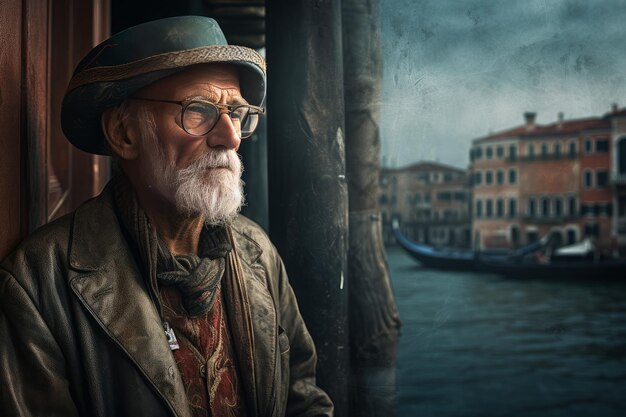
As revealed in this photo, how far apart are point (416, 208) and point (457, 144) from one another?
2.93m

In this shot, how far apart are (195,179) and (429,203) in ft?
37.1

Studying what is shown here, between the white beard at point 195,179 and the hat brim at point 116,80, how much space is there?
0.36 feet

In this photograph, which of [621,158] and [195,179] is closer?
[195,179]

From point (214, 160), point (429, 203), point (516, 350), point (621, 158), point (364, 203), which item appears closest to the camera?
point (214, 160)

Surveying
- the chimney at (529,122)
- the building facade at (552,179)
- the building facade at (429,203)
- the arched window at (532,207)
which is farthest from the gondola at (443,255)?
the chimney at (529,122)

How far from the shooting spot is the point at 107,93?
172 centimetres

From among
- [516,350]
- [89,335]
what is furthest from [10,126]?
[516,350]

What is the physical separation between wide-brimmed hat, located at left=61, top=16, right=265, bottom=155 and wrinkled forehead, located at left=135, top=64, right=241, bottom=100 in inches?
1.1

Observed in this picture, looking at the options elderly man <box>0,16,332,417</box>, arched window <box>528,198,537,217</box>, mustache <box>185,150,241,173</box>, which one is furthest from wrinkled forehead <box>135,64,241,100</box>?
arched window <box>528,198,537,217</box>

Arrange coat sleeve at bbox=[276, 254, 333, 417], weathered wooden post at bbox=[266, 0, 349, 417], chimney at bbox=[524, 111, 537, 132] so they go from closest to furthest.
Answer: coat sleeve at bbox=[276, 254, 333, 417], weathered wooden post at bbox=[266, 0, 349, 417], chimney at bbox=[524, 111, 537, 132]

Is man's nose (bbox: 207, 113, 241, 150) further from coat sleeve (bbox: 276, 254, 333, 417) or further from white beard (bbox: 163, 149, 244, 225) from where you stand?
coat sleeve (bbox: 276, 254, 333, 417)

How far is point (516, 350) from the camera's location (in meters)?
12.3

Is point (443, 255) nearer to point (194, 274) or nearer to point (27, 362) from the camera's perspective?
point (194, 274)

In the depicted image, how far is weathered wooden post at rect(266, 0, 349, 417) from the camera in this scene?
244cm
